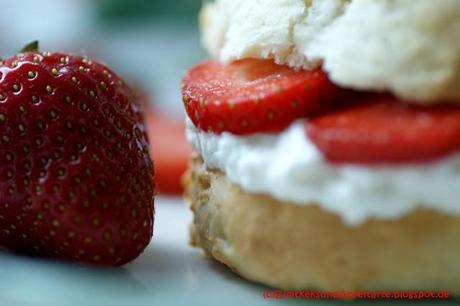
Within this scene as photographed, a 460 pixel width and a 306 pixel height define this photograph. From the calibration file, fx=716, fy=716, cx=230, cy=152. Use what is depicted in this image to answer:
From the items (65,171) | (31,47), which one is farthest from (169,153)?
(65,171)

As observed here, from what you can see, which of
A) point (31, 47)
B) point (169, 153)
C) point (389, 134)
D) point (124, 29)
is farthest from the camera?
point (124, 29)

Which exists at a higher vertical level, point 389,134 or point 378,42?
point 378,42

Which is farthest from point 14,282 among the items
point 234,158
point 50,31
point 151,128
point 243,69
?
point 50,31

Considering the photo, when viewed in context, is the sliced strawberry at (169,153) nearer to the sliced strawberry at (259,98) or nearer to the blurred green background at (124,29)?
the sliced strawberry at (259,98)

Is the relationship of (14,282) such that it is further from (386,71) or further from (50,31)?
(50,31)

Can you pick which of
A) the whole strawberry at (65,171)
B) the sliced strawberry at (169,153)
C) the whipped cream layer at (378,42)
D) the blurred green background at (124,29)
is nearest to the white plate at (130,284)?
the whole strawberry at (65,171)

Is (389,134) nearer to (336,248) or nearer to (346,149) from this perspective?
(346,149)
